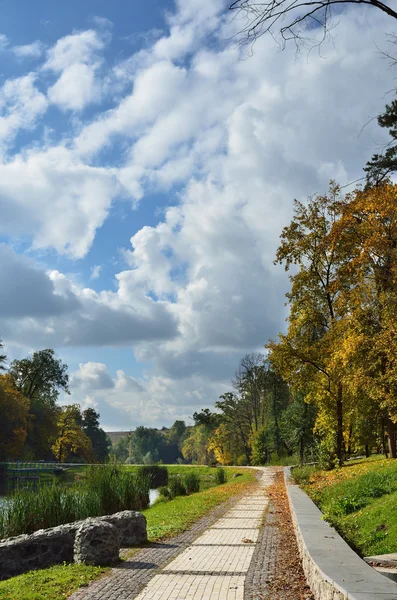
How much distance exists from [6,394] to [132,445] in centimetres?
10423

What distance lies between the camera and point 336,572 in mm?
5512

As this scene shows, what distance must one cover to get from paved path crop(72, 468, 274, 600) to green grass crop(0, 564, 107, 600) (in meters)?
0.26

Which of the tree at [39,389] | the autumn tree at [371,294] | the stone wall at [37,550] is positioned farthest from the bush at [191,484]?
the tree at [39,389]

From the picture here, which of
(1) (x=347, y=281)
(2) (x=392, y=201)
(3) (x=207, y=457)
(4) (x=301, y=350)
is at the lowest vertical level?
(3) (x=207, y=457)

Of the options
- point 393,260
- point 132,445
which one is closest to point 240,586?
point 393,260

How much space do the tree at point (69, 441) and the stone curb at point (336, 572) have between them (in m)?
70.8

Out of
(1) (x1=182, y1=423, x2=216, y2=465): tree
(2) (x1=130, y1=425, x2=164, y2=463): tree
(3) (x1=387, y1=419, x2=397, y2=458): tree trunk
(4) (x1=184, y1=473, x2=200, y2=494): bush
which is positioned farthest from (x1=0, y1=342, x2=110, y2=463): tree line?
(2) (x1=130, y1=425, x2=164, y2=463): tree

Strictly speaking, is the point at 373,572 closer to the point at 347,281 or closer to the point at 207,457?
the point at 347,281

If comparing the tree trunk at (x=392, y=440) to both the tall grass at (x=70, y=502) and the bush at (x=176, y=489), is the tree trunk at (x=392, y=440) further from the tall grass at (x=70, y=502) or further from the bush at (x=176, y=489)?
the tall grass at (x=70, y=502)

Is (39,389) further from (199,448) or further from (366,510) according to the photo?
(366,510)

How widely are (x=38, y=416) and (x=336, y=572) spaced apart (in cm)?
6512

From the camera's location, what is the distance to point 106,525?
8.59m

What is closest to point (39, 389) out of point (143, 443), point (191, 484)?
point (191, 484)

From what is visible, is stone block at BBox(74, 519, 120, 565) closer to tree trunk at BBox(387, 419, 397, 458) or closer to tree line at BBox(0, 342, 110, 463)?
tree trunk at BBox(387, 419, 397, 458)
